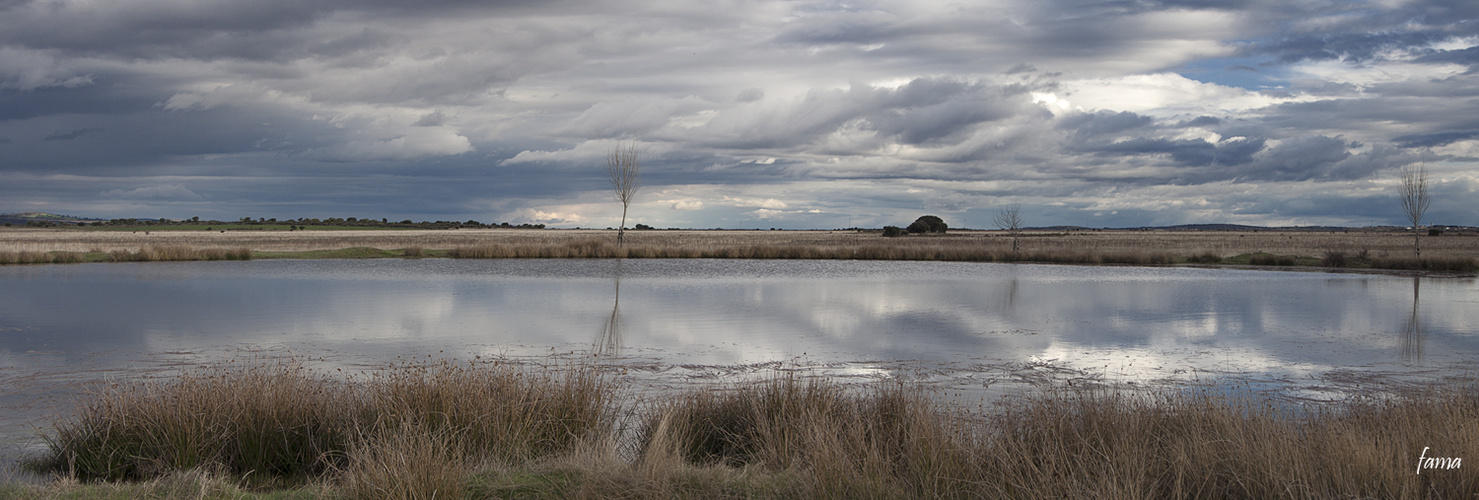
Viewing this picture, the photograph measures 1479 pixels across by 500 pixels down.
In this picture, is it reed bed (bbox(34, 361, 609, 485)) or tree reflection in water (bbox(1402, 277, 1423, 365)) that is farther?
tree reflection in water (bbox(1402, 277, 1423, 365))

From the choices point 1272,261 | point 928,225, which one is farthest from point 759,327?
point 928,225

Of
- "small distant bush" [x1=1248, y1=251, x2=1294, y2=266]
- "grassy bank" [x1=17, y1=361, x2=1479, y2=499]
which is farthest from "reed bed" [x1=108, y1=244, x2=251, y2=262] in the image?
"small distant bush" [x1=1248, y1=251, x2=1294, y2=266]

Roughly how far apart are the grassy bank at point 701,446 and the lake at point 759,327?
1595 millimetres

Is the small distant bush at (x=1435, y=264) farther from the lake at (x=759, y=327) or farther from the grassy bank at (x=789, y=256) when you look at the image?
the lake at (x=759, y=327)

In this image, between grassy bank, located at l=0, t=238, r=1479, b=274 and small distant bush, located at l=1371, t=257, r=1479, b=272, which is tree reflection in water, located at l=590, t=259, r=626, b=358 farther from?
small distant bush, located at l=1371, t=257, r=1479, b=272

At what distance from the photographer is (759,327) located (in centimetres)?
1483

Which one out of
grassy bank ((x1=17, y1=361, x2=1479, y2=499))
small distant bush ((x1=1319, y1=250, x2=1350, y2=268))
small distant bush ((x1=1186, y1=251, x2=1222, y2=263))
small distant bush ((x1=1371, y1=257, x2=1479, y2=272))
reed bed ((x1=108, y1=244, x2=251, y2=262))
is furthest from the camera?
small distant bush ((x1=1186, y1=251, x2=1222, y2=263))

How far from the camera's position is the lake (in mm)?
10312

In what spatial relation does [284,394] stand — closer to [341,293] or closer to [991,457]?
[991,457]

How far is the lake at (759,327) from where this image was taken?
406 inches

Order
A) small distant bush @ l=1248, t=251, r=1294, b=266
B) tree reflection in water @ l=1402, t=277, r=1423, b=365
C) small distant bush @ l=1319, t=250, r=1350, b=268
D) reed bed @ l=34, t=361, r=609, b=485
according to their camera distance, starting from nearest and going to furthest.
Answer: reed bed @ l=34, t=361, r=609, b=485 → tree reflection in water @ l=1402, t=277, r=1423, b=365 → small distant bush @ l=1319, t=250, r=1350, b=268 → small distant bush @ l=1248, t=251, r=1294, b=266

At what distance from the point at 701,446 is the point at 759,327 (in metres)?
8.23

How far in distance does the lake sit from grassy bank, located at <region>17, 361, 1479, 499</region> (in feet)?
5.23

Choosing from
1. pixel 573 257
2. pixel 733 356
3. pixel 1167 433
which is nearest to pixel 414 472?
pixel 1167 433
